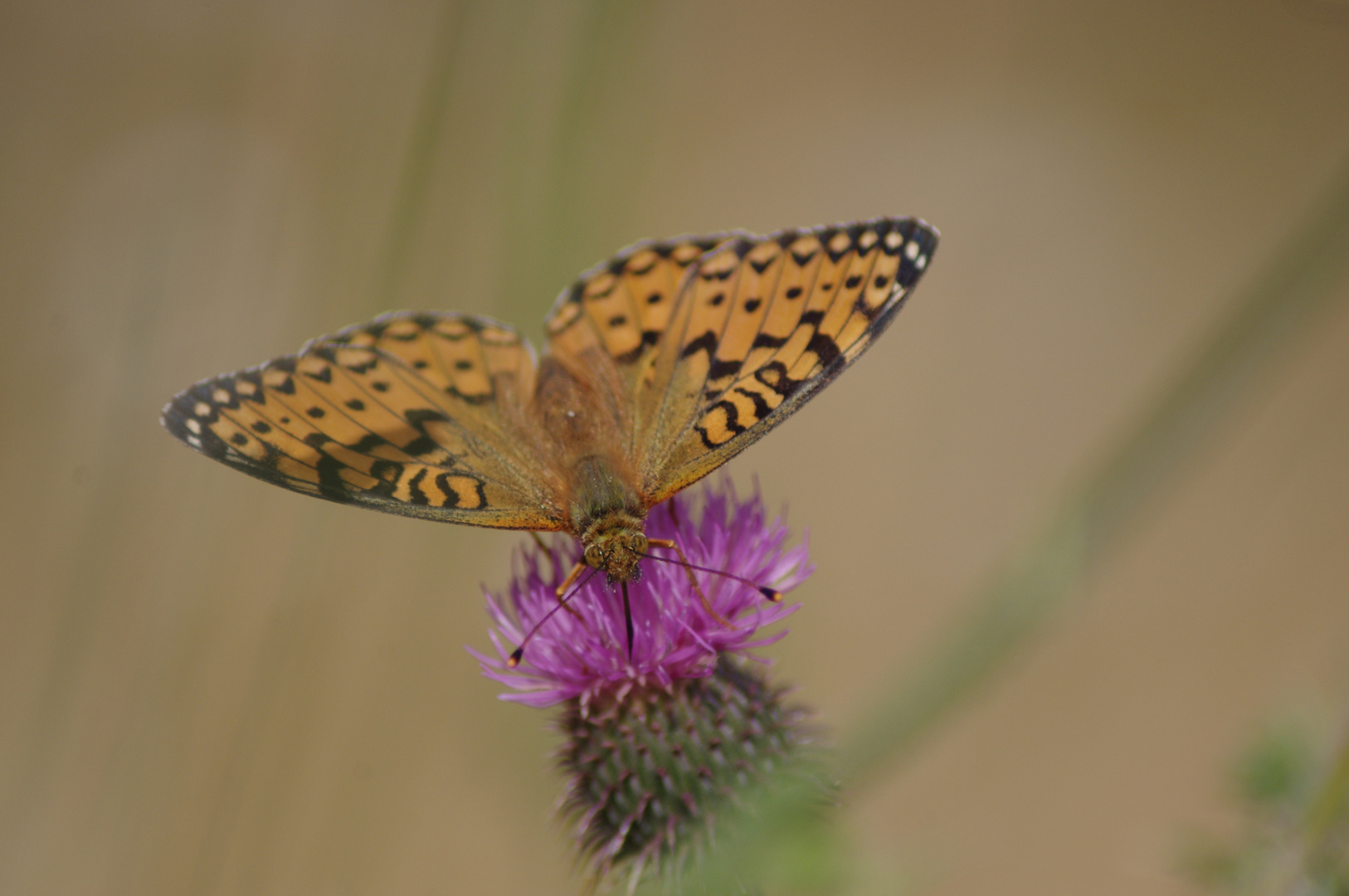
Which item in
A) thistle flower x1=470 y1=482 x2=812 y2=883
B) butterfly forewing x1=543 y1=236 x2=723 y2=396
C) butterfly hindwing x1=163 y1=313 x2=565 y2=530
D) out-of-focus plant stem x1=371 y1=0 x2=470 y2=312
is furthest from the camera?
butterfly forewing x1=543 y1=236 x2=723 y2=396

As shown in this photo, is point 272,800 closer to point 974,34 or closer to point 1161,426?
point 1161,426

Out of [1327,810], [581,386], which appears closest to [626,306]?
[581,386]

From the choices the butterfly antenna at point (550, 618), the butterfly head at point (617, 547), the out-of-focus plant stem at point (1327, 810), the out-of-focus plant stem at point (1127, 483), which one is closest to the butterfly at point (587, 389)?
the butterfly head at point (617, 547)

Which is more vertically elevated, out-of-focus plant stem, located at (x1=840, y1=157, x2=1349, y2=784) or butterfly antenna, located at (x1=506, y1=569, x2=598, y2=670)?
out-of-focus plant stem, located at (x1=840, y1=157, x2=1349, y2=784)

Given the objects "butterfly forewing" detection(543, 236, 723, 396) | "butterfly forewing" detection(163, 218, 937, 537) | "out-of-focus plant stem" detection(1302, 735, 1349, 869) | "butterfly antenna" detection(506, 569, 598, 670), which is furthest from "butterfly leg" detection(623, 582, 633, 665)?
"out-of-focus plant stem" detection(1302, 735, 1349, 869)

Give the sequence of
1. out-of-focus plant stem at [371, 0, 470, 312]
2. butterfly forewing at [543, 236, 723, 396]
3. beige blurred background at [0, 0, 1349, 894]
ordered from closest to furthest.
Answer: out-of-focus plant stem at [371, 0, 470, 312], butterfly forewing at [543, 236, 723, 396], beige blurred background at [0, 0, 1349, 894]

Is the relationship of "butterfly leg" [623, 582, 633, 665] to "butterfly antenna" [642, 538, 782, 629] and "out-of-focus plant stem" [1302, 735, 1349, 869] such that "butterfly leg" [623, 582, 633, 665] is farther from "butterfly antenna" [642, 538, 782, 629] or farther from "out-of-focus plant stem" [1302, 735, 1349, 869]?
"out-of-focus plant stem" [1302, 735, 1349, 869]

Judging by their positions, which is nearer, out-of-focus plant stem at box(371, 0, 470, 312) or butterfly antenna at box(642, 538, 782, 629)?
butterfly antenna at box(642, 538, 782, 629)

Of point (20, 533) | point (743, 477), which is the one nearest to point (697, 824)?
point (743, 477)
